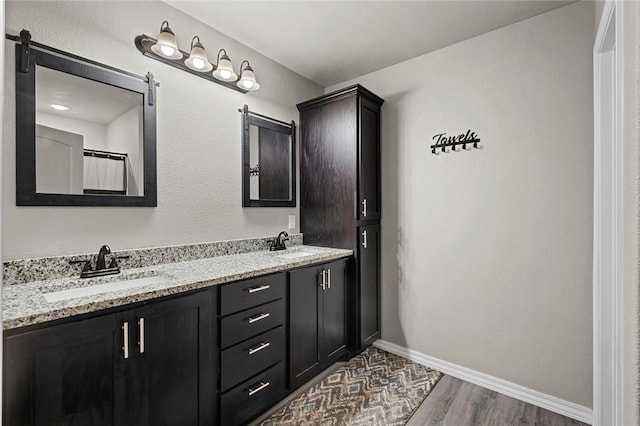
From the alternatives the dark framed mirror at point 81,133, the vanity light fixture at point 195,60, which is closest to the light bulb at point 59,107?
the dark framed mirror at point 81,133

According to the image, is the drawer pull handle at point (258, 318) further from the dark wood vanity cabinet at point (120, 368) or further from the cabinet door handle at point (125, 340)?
the cabinet door handle at point (125, 340)

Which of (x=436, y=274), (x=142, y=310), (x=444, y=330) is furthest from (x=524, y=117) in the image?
(x=142, y=310)

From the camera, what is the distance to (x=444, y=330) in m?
2.59

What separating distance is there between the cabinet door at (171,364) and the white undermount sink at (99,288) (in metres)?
0.21

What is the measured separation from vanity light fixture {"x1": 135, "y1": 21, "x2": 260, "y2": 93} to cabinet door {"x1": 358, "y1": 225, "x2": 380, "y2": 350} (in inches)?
61.0

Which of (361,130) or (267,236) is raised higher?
(361,130)

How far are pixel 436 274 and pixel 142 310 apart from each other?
7.14 feet

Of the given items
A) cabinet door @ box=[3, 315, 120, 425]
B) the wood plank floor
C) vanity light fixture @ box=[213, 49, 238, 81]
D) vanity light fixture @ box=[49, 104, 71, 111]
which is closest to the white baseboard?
the wood plank floor

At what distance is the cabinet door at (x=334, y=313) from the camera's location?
242 centimetres

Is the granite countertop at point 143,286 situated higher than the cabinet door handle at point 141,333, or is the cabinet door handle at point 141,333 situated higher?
the granite countertop at point 143,286

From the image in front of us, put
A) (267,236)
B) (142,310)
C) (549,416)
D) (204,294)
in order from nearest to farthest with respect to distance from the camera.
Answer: (142,310) < (204,294) < (549,416) < (267,236)

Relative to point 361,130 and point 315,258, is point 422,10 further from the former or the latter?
point 315,258

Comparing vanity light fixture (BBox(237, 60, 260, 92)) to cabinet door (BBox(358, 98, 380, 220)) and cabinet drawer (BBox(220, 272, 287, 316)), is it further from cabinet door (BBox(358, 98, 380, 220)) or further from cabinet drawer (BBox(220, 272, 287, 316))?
cabinet drawer (BBox(220, 272, 287, 316))

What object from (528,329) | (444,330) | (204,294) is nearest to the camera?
(204,294)
